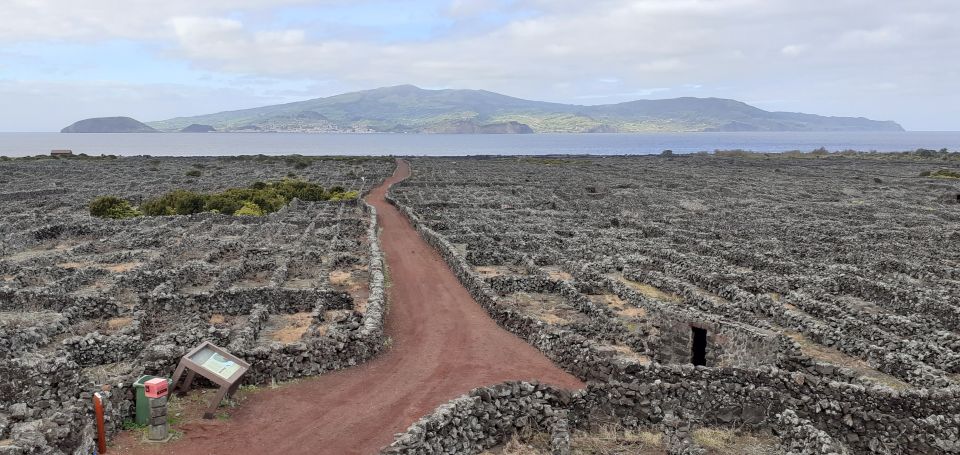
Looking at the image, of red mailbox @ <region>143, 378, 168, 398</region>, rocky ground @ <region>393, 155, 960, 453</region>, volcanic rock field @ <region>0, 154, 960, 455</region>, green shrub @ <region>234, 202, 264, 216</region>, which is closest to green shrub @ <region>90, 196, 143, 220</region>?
volcanic rock field @ <region>0, 154, 960, 455</region>

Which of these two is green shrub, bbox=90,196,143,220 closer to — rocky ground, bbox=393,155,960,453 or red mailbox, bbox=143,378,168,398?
rocky ground, bbox=393,155,960,453

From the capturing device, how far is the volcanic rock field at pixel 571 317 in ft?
45.6

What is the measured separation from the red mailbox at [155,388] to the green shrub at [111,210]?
128 feet

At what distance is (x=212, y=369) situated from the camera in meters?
14.7

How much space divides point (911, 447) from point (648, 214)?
39.9 meters

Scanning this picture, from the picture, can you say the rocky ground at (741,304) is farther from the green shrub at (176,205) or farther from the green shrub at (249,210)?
the green shrub at (176,205)

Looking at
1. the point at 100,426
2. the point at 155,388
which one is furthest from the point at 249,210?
the point at 100,426

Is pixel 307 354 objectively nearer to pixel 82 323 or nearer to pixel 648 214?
pixel 82 323

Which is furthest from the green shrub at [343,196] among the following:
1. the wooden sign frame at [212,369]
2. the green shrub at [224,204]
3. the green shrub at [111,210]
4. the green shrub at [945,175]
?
the green shrub at [945,175]

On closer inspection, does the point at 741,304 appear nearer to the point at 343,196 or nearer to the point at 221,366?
the point at 221,366

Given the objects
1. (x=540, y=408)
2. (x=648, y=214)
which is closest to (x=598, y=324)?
(x=540, y=408)

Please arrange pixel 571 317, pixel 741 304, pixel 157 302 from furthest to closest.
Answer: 1. pixel 741 304
2. pixel 571 317
3. pixel 157 302

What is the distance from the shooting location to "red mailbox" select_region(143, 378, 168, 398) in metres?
13.0

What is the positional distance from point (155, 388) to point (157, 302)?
10.5 meters
